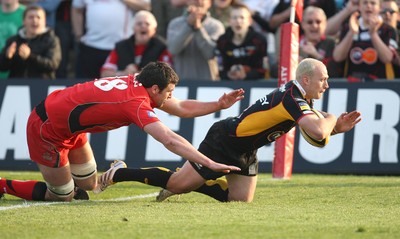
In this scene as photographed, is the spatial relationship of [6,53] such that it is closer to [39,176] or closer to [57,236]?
[39,176]

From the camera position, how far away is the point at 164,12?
16.6m

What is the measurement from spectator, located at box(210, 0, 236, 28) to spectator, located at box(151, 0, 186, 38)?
2.16 ft

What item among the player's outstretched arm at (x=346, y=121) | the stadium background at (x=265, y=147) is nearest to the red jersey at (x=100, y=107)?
the player's outstretched arm at (x=346, y=121)

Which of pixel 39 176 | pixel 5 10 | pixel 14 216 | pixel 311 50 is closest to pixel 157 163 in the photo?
pixel 39 176

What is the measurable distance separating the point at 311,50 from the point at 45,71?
4237 mm

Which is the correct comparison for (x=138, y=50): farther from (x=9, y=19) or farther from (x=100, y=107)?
(x=100, y=107)

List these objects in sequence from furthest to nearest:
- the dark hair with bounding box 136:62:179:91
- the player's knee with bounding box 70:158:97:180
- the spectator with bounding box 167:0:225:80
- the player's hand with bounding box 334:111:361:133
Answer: the spectator with bounding box 167:0:225:80 → the player's knee with bounding box 70:158:97:180 → the player's hand with bounding box 334:111:361:133 → the dark hair with bounding box 136:62:179:91

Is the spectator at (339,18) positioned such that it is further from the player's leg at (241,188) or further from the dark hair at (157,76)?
the dark hair at (157,76)

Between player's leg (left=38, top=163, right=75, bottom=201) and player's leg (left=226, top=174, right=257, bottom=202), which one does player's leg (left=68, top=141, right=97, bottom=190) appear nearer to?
player's leg (left=38, top=163, right=75, bottom=201)

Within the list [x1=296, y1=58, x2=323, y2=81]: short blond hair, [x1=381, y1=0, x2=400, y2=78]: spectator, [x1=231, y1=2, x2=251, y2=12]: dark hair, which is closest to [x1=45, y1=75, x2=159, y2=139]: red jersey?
[x1=296, y1=58, x2=323, y2=81]: short blond hair

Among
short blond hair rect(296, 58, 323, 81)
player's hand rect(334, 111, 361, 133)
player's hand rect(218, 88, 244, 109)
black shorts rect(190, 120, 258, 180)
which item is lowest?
black shorts rect(190, 120, 258, 180)

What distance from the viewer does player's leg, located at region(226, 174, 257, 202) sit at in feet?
31.7

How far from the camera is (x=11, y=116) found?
1421cm

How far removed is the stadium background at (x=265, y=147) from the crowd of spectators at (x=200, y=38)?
54 cm
